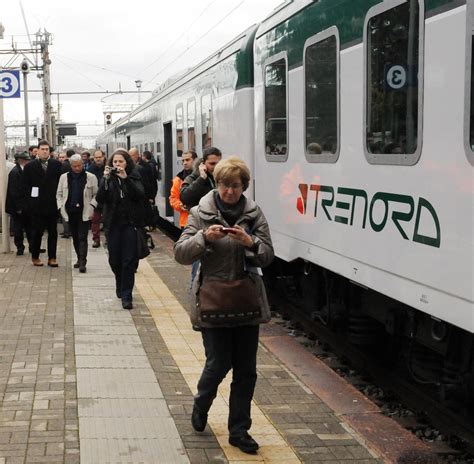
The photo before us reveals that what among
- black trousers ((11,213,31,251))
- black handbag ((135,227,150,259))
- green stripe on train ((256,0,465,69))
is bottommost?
black trousers ((11,213,31,251))

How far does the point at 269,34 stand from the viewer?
808 cm

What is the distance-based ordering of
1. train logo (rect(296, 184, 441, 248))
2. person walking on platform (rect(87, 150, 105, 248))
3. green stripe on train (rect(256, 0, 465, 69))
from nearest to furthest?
train logo (rect(296, 184, 441, 248))
green stripe on train (rect(256, 0, 465, 69))
person walking on platform (rect(87, 150, 105, 248))

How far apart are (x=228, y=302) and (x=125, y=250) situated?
186 inches

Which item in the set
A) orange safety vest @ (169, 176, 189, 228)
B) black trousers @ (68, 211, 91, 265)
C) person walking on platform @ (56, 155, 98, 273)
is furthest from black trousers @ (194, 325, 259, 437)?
black trousers @ (68, 211, 91, 265)

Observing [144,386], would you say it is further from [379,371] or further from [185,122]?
[185,122]

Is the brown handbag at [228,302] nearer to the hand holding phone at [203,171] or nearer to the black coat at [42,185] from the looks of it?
the hand holding phone at [203,171]

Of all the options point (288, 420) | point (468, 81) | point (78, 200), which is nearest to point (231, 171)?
point (468, 81)

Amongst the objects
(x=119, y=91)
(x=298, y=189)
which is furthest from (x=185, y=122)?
(x=119, y=91)

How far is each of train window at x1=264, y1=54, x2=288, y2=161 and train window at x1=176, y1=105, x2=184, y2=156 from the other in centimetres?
646

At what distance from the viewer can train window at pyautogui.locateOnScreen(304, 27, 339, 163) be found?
20.0 feet

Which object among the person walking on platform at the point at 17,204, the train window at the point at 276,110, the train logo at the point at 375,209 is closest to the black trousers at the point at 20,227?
the person walking on platform at the point at 17,204

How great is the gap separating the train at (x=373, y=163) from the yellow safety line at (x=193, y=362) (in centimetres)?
110

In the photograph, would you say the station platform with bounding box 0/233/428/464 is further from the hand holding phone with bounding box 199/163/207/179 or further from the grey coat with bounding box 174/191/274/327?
the hand holding phone with bounding box 199/163/207/179

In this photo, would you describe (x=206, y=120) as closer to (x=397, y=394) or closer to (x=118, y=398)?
A: (x=397, y=394)
